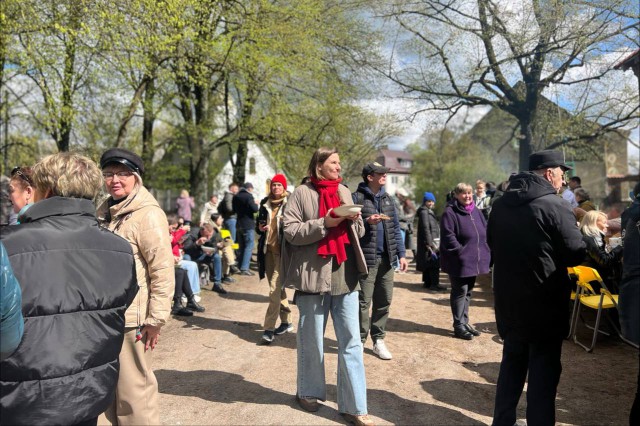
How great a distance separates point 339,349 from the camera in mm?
3762

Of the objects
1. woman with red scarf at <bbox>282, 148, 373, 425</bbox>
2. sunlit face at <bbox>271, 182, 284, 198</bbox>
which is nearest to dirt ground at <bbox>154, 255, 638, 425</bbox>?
woman with red scarf at <bbox>282, 148, 373, 425</bbox>

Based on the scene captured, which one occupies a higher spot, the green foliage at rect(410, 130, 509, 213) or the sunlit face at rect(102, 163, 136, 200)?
the green foliage at rect(410, 130, 509, 213)

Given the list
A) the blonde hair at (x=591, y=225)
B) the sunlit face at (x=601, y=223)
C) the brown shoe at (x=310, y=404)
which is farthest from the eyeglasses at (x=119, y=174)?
the sunlit face at (x=601, y=223)

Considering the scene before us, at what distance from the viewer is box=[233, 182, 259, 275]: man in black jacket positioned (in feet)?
34.8


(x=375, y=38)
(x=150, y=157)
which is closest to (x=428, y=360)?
(x=375, y=38)

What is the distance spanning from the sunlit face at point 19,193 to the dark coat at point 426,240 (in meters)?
6.20

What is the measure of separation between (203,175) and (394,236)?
12.6 meters

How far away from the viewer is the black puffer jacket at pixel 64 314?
6.42 ft

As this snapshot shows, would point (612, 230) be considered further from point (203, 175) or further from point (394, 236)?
point (203, 175)

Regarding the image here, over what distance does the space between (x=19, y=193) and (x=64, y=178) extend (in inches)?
83.0

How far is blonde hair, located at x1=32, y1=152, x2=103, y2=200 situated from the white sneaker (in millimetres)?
3639

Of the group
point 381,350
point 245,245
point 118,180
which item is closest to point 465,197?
point 381,350

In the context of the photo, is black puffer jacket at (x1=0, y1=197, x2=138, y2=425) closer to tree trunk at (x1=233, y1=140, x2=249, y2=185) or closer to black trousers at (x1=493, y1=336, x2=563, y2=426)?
black trousers at (x1=493, y1=336, x2=563, y2=426)

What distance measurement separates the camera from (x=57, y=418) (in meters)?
2.02
